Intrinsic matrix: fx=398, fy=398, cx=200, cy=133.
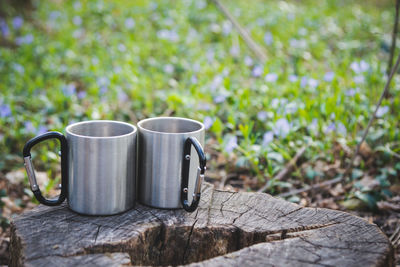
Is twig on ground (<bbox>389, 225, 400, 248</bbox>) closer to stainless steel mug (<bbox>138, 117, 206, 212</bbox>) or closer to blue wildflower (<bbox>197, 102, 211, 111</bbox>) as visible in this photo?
stainless steel mug (<bbox>138, 117, 206, 212</bbox>)

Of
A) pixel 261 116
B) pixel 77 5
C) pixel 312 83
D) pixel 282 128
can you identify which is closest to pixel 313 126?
pixel 282 128

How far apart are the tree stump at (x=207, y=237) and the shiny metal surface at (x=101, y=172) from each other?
45 millimetres

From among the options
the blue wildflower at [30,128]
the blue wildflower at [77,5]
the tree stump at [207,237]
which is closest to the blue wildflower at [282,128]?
the tree stump at [207,237]

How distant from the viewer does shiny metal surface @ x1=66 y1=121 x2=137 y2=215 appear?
3.98 feet

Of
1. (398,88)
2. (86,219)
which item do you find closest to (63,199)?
(86,219)

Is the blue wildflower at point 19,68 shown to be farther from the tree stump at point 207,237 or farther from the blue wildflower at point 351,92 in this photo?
the blue wildflower at point 351,92

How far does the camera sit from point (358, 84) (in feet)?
9.84

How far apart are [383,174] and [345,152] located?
332 millimetres

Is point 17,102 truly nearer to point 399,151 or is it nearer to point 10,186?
point 10,186

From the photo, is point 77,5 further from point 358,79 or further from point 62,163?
point 62,163

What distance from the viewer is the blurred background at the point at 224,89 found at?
7.41 feet

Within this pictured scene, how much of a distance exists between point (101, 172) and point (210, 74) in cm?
250

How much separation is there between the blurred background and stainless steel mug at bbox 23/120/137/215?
Answer: 0.91 metres

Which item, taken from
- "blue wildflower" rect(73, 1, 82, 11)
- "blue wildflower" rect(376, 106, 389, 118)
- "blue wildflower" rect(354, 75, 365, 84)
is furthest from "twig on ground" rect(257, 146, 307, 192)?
"blue wildflower" rect(73, 1, 82, 11)
